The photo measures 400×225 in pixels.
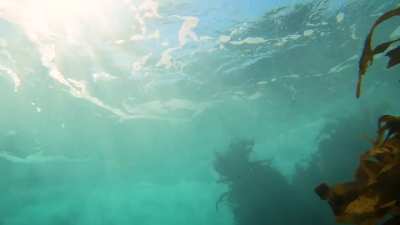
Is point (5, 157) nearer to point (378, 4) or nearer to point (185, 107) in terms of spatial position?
point (185, 107)

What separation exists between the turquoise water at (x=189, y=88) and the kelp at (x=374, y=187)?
26.5 ft

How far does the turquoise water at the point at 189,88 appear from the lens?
12.3 metres

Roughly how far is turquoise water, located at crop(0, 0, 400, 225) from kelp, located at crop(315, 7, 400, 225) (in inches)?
318

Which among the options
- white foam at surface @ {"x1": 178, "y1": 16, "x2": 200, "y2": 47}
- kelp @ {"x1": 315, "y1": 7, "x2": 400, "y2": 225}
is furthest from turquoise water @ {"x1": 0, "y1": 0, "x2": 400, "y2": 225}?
kelp @ {"x1": 315, "y1": 7, "x2": 400, "y2": 225}

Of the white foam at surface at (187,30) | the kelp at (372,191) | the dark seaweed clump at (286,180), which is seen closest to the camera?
the kelp at (372,191)

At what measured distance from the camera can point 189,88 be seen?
18.3 metres

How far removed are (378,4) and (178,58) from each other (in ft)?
29.2

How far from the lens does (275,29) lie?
46.3ft

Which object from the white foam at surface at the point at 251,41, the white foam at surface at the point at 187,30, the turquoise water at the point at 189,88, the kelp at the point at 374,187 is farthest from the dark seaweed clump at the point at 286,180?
the kelp at the point at 374,187

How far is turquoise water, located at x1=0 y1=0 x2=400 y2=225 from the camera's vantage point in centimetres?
1233

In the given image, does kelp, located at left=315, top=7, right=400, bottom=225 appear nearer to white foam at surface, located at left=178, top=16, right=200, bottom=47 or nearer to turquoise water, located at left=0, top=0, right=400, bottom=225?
turquoise water, located at left=0, top=0, right=400, bottom=225

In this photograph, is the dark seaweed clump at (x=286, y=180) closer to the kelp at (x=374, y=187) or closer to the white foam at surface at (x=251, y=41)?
the white foam at surface at (x=251, y=41)

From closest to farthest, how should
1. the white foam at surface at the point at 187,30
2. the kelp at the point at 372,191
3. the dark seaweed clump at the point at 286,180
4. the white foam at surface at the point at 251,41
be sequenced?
1. the kelp at the point at 372,191
2. the white foam at surface at the point at 187,30
3. the white foam at surface at the point at 251,41
4. the dark seaweed clump at the point at 286,180

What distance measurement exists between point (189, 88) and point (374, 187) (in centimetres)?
1674
